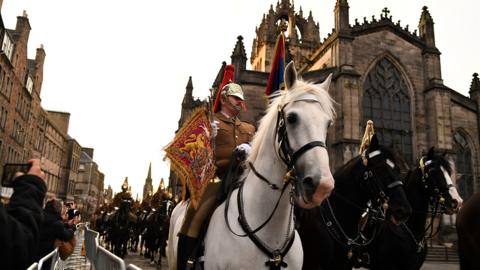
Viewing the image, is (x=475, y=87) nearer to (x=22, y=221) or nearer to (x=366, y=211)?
(x=366, y=211)

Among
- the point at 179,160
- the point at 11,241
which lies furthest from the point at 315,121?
the point at 11,241

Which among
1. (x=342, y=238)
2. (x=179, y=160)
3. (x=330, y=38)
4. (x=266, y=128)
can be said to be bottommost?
(x=342, y=238)

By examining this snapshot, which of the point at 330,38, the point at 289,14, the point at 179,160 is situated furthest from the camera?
the point at 289,14

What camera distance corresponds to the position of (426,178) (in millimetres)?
6012

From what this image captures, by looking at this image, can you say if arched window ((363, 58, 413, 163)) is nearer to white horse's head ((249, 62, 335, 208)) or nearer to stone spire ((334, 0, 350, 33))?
stone spire ((334, 0, 350, 33))

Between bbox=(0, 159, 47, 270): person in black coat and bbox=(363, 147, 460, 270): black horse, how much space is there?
4.74m

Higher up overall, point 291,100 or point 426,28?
point 426,28

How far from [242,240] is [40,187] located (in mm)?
1519

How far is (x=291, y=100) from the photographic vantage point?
272 centimetres

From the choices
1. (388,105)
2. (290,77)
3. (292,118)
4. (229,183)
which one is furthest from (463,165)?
(292,118)

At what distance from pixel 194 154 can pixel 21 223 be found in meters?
1.93

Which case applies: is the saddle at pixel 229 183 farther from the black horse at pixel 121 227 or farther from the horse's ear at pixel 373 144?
the black horse at pixel 121 227

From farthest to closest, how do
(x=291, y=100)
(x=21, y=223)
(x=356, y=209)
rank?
(x=356, y=209) → (x=291, y=100) → (x=21, y=223)

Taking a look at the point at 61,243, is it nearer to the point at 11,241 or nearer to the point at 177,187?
the point at 11,241
